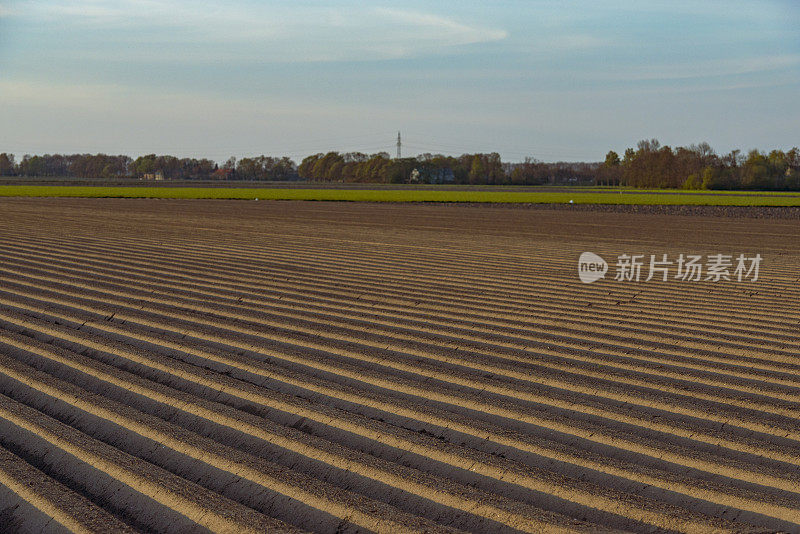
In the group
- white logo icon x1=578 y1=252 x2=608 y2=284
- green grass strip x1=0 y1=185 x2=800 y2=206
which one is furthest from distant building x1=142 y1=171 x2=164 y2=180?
white logo icon x1=578 y1=252 x2=608 y2=284

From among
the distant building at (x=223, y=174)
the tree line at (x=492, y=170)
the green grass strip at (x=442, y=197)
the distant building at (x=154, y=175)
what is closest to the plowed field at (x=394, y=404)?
the green grass strip at (x=442, y=197)

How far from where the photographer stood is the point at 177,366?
536cm

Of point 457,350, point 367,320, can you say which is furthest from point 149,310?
point 457,350

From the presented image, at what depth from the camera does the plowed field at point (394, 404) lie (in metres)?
3.26

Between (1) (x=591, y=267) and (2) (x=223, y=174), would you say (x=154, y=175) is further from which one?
(1) (x=591, y=267)

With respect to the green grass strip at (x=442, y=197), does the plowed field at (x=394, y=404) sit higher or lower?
lower

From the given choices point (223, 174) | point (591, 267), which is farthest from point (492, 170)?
point (591, 267)

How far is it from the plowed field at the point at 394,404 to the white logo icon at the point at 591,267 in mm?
574

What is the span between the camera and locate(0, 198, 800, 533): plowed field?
3260mm

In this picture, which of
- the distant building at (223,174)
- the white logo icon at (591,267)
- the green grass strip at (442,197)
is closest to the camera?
the white logo icon at (591,267)

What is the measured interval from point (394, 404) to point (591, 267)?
7882mm

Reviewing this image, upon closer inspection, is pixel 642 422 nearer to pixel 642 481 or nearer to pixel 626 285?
pixel 642 481

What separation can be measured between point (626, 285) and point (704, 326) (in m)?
2.73

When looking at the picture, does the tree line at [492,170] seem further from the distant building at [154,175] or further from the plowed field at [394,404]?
the plowed field at [394,404]
